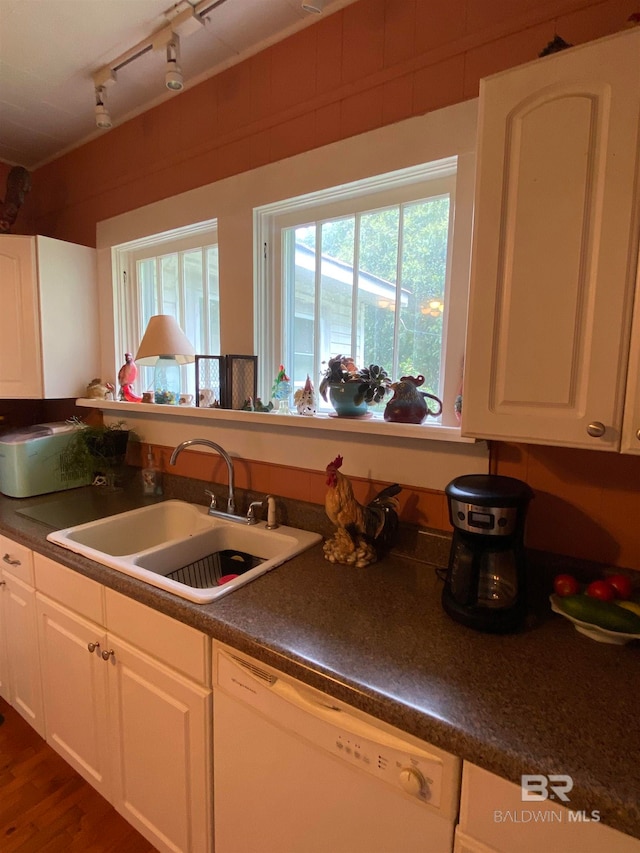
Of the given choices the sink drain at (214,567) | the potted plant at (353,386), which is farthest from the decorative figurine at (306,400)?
the sink drain at (214,567)

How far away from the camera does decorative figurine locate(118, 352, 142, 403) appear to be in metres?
2.20

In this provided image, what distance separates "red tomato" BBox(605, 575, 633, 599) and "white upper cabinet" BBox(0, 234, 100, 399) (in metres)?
2.32

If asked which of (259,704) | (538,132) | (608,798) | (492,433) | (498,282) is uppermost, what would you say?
(538,132)

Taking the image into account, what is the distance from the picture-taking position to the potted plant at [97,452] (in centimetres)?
203

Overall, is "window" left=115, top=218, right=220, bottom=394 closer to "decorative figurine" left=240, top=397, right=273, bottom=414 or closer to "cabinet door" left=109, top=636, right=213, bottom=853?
"decorative figurine" left=240, top=397, right=273, bottom=414

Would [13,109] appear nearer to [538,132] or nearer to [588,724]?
[538,132]

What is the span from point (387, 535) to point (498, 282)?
0.75 meters

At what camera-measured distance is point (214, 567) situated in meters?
1.58

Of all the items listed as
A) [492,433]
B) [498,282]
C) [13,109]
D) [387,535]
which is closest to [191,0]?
[13,109]

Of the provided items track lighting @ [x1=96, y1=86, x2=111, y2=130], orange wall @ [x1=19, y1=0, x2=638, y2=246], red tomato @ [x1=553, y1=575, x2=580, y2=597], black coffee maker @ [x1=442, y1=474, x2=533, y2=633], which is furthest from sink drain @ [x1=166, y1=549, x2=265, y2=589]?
track lighting @ [x1=96, y1=86, x2=111, y2=130]

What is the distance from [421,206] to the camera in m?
1.44

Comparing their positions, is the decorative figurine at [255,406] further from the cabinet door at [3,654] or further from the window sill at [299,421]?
the cabinet door at [3,654]

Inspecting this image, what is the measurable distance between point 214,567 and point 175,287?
1.35m

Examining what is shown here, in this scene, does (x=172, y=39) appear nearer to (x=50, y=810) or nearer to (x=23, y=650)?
(x=23, y=650)
